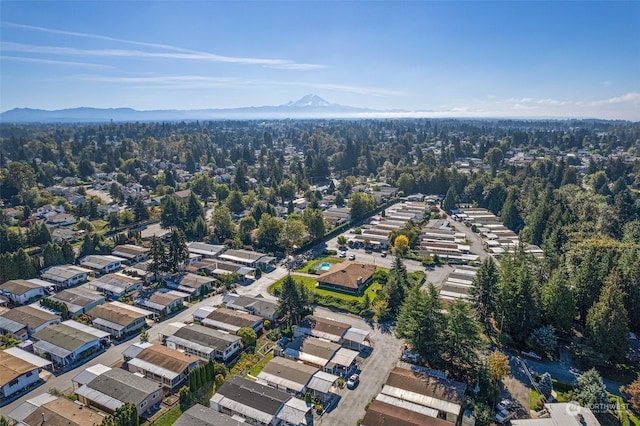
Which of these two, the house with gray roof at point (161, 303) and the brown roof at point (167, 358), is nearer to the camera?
the brown roof at point (167, 358)

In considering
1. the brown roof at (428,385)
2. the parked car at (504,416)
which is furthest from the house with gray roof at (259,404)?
the parked car at (504,416)

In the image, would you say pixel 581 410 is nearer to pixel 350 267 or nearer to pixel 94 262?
pixel 350 267

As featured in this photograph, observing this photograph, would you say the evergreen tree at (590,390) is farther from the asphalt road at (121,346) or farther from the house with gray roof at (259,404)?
the asphalt road at (121,346)

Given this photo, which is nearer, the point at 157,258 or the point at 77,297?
the point at 77,297

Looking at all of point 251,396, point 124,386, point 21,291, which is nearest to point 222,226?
point 21,291

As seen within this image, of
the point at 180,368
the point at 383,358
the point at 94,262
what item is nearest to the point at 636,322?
the point at 383,358

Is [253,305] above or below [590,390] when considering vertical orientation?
below

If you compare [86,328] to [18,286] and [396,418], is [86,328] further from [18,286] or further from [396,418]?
[396,418]
